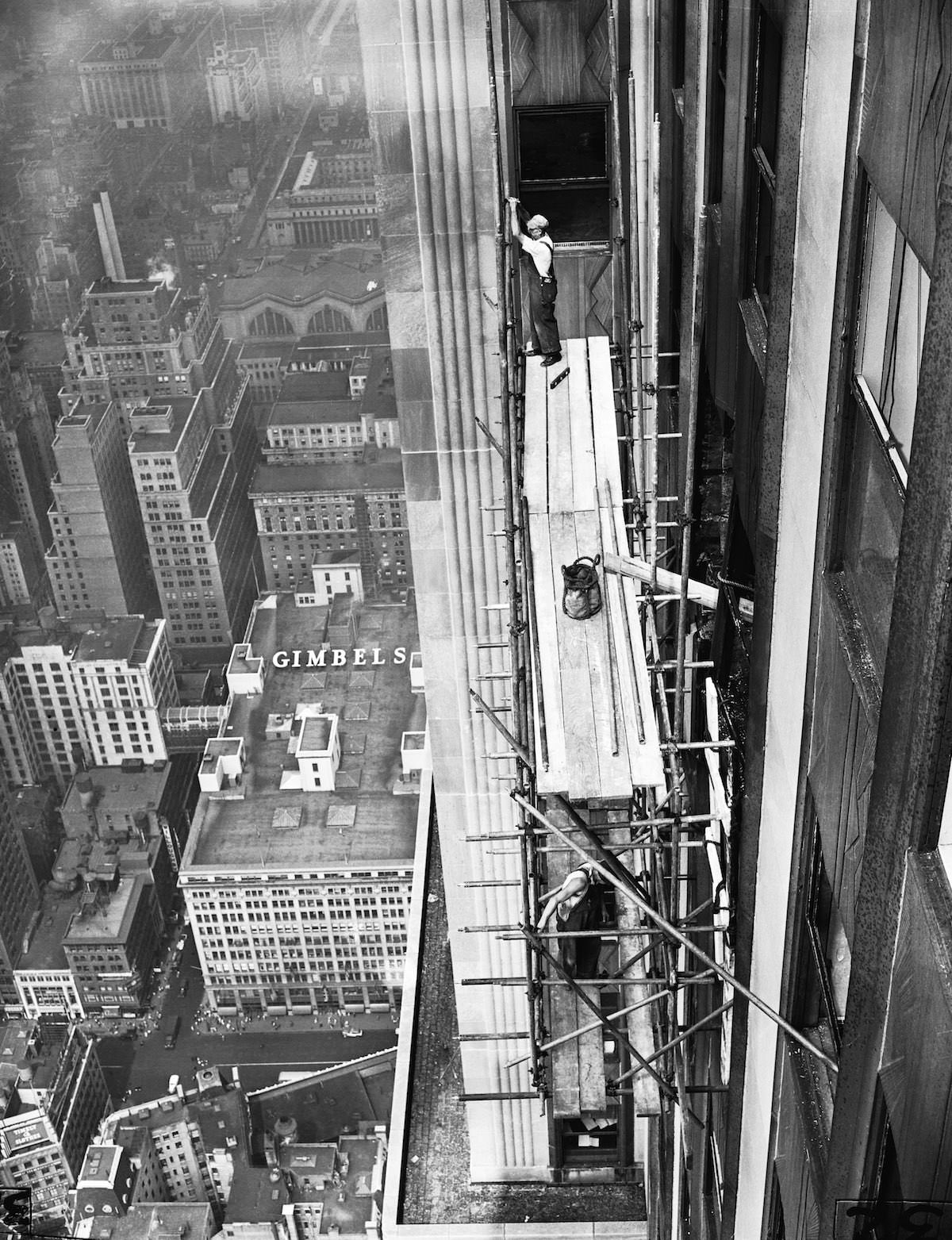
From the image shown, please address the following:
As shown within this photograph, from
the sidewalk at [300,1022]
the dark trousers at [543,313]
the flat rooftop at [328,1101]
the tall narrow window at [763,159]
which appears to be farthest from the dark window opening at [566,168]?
the sidewalk at [300,1022]

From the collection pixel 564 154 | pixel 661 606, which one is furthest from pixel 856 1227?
pixel 564 154

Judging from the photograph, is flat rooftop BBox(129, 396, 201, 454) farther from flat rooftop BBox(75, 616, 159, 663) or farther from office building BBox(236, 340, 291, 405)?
flat rooftop BBox(75, 616, 159, 663)

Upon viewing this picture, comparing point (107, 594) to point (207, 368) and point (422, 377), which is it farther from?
point (422, 377)

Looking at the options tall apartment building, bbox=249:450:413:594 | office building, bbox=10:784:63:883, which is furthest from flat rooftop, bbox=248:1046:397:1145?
tall apartment building, bbox=249:450:413:594

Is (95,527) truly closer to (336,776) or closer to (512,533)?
(336,776)

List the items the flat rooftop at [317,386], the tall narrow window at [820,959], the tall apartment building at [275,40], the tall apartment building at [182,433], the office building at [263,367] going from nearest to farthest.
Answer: the tall narrow window at [820,959] → the tall apartment building at [275,40] → the tall apartment building at [182,433] → the flat rooftop at [317,386] → the office building at [263,367]

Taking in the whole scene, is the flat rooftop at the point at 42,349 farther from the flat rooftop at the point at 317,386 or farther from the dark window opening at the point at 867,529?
the dark window opening at the point at 867,529
